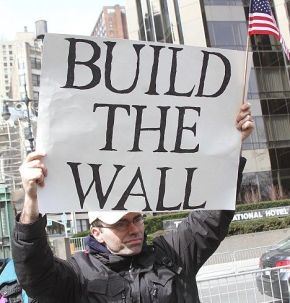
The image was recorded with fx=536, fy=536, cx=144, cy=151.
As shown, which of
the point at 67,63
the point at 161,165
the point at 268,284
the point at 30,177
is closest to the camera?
the point at 30,177

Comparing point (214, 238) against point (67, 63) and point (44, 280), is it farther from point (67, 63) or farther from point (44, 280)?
point (67, 63)

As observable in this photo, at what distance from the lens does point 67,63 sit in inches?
99.0

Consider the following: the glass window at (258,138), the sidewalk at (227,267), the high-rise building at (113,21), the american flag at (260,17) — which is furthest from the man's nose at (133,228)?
the high-rise building at (113,21)

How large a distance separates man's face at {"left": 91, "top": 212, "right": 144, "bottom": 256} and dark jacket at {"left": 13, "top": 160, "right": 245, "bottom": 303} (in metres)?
0.04

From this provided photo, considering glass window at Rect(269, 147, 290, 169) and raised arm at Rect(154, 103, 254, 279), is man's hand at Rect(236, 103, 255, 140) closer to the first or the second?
raised arm at Rect(154, 103, 254, 279)

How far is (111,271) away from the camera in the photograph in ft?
8.22

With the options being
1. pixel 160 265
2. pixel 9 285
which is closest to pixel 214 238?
pixel 160 265

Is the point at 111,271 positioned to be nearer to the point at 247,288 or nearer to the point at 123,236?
the point at 123,236

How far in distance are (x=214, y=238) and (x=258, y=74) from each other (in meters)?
33.5

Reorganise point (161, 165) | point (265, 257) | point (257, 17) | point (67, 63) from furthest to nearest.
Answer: point (265, 257), point (257, 17), point (161, 165), point (67, 63)

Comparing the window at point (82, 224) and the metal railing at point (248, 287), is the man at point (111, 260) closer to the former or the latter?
the metal railing at point (248, 287)

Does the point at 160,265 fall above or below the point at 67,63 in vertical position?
below

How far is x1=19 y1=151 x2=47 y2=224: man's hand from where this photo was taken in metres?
2.32

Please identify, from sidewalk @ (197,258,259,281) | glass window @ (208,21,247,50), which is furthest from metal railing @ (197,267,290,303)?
glass window @ (208,21,247,50)
